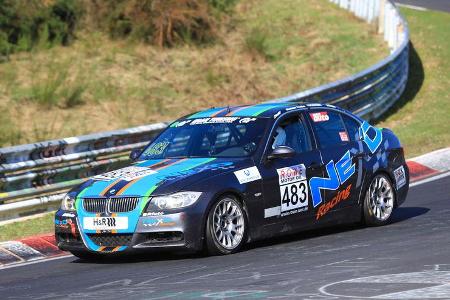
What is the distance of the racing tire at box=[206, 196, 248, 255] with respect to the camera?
9969mm

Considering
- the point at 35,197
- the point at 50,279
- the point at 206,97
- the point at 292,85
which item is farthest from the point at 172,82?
the point at 50,279

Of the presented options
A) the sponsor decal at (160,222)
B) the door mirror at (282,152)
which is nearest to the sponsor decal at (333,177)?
the door mirror at (282,152)

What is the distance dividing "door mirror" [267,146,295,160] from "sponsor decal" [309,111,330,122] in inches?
39.0

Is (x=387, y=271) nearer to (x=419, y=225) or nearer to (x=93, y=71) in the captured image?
(x=419, y=225)

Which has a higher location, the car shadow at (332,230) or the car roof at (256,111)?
the car roof at (256,111)

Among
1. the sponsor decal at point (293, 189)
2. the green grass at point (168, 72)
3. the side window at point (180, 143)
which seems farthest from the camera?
the green grass at point (168, 72)

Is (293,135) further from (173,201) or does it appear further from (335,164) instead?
(173,201)

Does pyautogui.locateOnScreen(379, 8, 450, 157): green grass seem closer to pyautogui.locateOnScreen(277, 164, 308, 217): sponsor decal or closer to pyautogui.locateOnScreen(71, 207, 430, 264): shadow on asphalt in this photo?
pyautogui.locateOnScreen(71, 207, 430, 264): shadow on asphalt

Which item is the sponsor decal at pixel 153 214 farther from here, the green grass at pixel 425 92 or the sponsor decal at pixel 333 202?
the green grass at pixel 425 92

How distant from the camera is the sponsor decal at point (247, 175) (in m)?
10.3

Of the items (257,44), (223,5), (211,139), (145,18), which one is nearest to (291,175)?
(211,139)

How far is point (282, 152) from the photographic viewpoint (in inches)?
Answer: 416

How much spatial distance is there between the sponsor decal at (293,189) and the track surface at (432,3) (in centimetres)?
2362

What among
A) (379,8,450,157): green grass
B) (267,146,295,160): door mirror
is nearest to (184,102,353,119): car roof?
(267,146,295,160): door mirror
